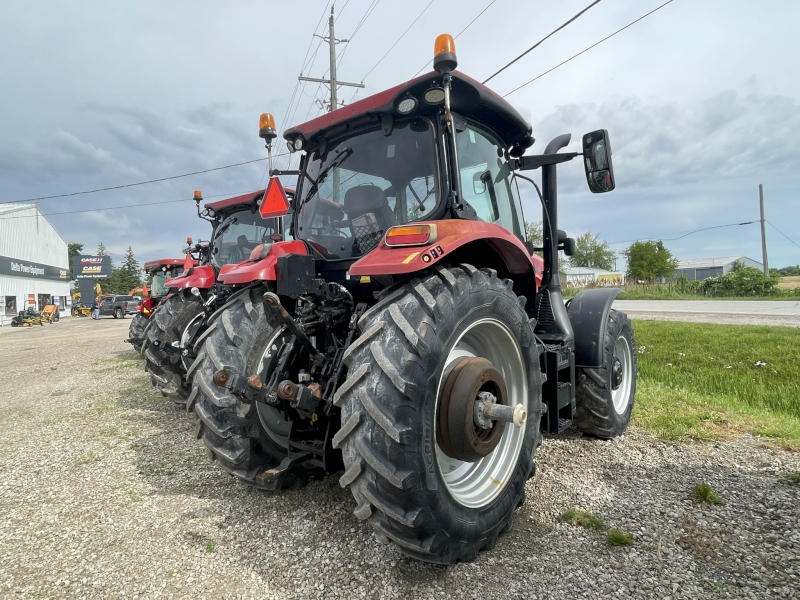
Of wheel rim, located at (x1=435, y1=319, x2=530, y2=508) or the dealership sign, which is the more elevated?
the dealership sign

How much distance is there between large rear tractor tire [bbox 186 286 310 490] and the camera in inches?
103

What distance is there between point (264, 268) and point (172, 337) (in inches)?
151

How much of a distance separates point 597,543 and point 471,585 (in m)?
0.74

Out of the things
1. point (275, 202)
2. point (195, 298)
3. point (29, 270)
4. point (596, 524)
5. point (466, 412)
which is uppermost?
point (29, 270)

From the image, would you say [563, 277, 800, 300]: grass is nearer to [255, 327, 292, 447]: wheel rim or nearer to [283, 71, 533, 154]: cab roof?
[283, 71, 533, 154]: cab roof

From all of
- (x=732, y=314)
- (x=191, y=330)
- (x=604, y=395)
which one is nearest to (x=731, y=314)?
(x=732, y=314)

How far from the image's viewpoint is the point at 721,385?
5465 mm

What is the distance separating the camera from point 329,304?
2.89 m

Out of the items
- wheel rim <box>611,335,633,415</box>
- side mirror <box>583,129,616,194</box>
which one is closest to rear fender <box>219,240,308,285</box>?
side mirror <box>583,129,616,194</box>

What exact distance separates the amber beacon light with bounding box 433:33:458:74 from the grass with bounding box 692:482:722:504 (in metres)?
2.79

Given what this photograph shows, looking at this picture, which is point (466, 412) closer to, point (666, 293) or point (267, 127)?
point (267, 127)

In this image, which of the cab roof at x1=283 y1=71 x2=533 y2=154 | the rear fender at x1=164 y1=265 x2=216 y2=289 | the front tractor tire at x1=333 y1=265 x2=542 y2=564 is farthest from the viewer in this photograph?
the rear fender at x1=164 y1=265 x2=216 y2=289

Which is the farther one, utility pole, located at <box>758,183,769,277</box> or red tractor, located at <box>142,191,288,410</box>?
utility pole, located at <box>758,183,769,277</box>

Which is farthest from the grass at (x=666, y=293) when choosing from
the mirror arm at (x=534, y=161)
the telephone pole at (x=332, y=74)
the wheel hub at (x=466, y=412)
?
the wheel hub at (x=466, y=412)
